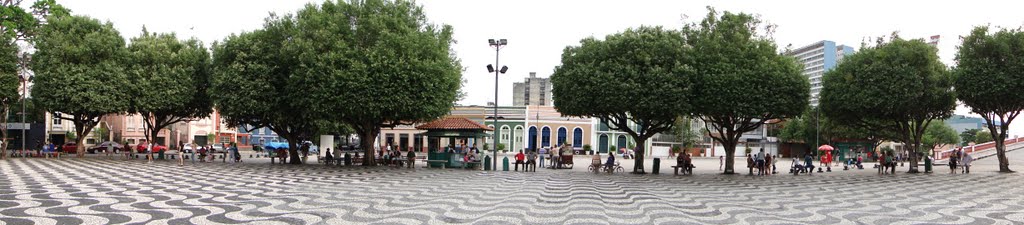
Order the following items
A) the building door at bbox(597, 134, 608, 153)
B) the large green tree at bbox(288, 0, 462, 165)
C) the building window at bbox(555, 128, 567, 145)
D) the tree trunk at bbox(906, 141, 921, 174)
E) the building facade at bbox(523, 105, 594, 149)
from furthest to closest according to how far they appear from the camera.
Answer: the building door at bbox(597, 134, 608, 153), the building window at bbox(555, 128, 567, 145), the building facade at bbox(523, 105, 594, 149), the tree trunk at bbox(906, 141, 921, 174), the large green tree at bbox(288, 0, 462, 165)

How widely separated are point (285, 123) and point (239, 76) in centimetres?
405

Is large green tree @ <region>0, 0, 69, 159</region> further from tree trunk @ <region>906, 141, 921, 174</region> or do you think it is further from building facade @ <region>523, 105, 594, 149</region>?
building facade @ <region>523, 105, 594, 149</region>

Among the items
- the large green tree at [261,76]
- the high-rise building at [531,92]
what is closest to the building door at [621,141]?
the high-rise building at [531,92]

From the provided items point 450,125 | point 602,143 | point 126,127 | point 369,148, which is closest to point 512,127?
point 602,143

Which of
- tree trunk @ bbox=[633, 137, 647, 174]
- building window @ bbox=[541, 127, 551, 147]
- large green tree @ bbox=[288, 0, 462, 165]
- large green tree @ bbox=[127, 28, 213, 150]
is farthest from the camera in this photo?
building window @ bbox=[541, 127, 551, 147]

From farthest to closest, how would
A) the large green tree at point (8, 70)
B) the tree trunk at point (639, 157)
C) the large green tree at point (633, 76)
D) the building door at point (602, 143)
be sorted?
the building door at point (602, 143), the large green tree at point (8, 70), the tree trunk at point (639, 157), the large green tree at point (633, 76)

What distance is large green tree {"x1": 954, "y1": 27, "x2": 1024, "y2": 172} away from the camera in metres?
28.3

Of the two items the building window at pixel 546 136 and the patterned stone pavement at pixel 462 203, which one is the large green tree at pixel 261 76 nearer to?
the patterned stone pavement at pixel 462 203

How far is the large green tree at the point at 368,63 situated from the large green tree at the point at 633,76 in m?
5.89

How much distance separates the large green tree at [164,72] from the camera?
35.8 m

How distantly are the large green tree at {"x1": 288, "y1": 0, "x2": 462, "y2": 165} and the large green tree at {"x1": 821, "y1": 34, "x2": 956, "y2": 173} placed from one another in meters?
17.5

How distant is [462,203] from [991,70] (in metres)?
24.9

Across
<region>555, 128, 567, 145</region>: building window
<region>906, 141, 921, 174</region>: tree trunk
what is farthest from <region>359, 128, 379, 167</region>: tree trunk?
<region>555, 128, 567, 145</region>: building window

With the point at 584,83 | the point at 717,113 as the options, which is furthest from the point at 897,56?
the point at 584,83
